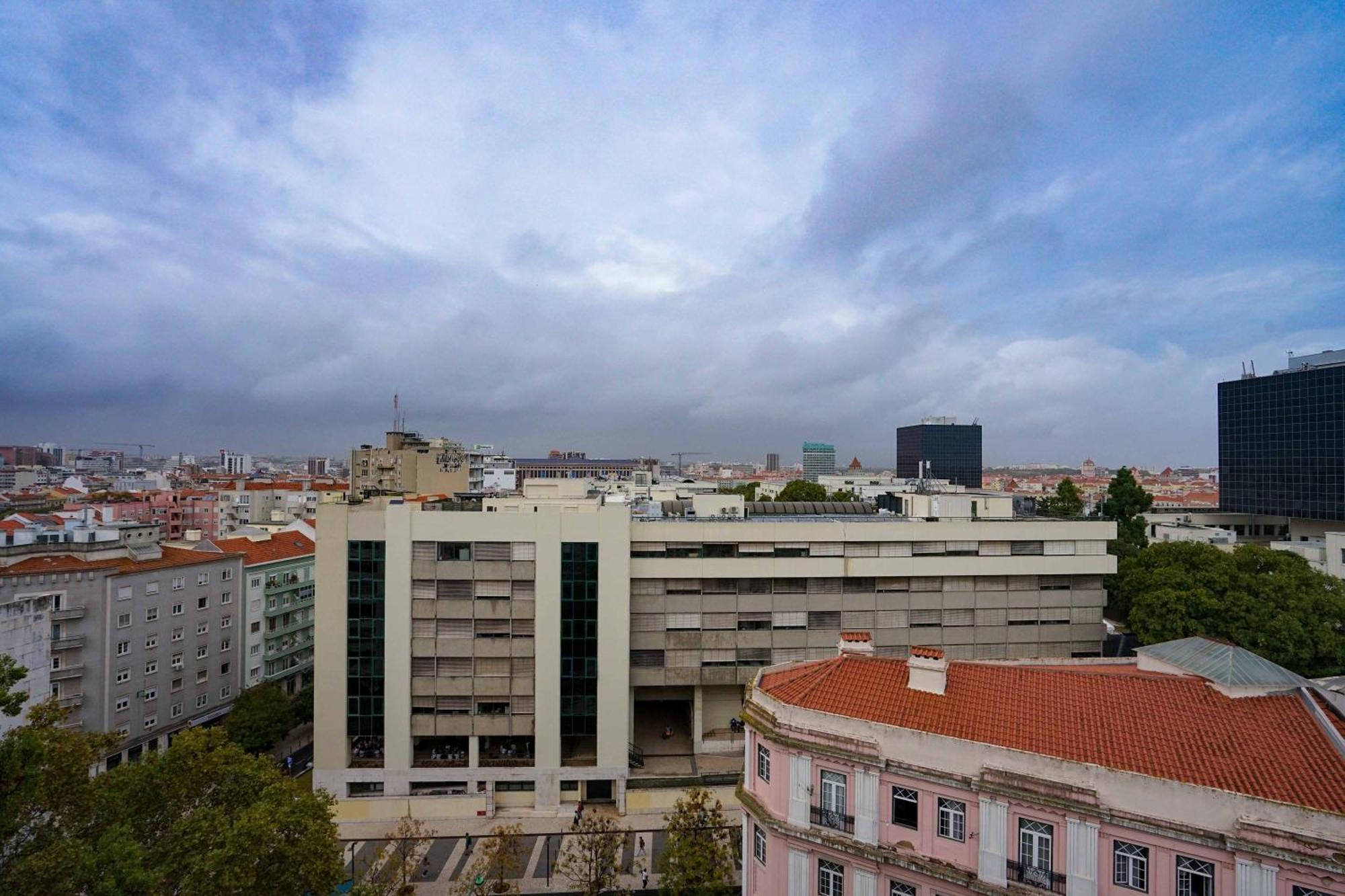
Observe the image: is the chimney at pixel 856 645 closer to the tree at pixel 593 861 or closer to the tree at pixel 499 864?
the tree at pixel 593 861

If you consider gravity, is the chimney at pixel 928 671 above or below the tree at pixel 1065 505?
below

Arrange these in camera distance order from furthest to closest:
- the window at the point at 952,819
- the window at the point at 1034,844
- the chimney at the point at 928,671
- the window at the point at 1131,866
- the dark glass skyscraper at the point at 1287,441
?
the dark glass skyscraper at the point at 1287,441 → the chimney at the point at 928,671 → the window at the point at 952,819 → the window at the point at 1034,844 → the window at the point at 1131,866

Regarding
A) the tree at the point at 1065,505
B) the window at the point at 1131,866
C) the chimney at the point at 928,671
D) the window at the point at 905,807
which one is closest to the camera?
the window at the point at 1131,866

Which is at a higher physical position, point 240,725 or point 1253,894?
point 1253,894

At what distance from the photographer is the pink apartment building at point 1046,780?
1596cm

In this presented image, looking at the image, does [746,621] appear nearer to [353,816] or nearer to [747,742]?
[747,742]

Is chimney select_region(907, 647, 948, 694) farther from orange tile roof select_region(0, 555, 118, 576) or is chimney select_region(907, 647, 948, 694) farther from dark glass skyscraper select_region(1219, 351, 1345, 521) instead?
dark glass skyscraper select_region(1219, 351, 1345, 521)

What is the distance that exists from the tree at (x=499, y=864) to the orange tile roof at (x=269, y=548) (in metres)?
32.0

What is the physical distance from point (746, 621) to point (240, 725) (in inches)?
1243

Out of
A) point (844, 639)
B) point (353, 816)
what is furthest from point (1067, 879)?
point (353, 816)

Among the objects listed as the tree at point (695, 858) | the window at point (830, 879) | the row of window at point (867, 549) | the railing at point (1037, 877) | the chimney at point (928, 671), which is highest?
the row of window at point (867, 549)

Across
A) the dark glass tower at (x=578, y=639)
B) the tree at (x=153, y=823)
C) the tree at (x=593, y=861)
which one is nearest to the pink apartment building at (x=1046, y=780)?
the tree at (x=593, y=861)

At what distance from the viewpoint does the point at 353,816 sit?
3578cm

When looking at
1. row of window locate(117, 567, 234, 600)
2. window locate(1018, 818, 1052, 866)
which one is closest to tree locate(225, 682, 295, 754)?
row of window locate(117, 567, 234, 600)
